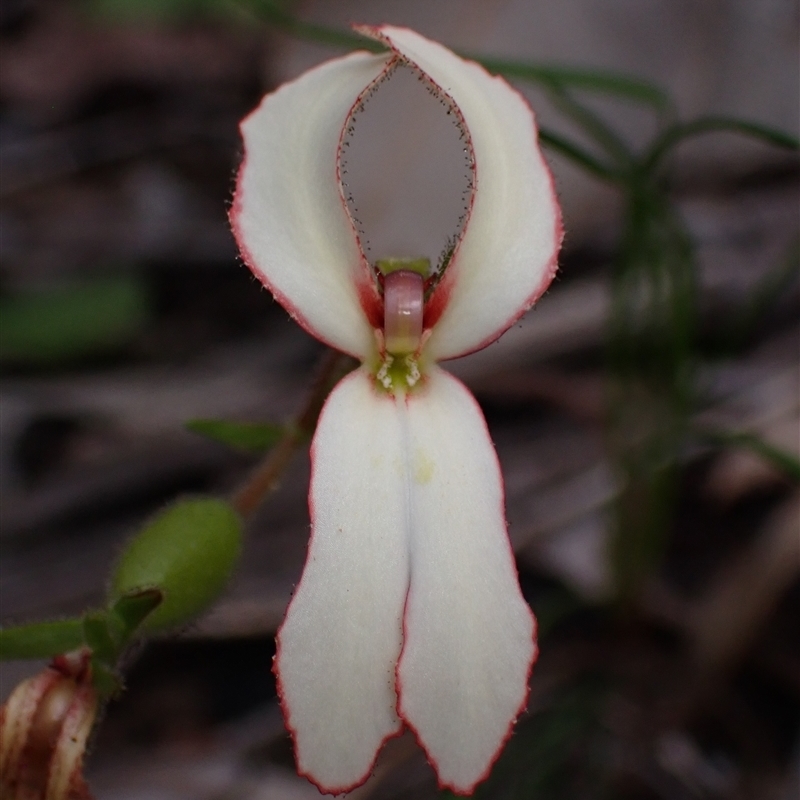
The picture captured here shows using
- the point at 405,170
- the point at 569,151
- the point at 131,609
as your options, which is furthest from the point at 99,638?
the point at 405,170

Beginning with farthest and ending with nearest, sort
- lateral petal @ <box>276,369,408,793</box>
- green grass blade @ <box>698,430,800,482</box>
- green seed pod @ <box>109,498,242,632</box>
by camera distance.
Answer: green grass blade @ <box>698,430,800,482</box>
green seed pod @ <box>109,498,242,632</box>
lateral petal @ <box>276,369,408,793</box>

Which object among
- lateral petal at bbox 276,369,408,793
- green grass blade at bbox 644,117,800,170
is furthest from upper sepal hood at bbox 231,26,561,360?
green grass blade at bbox 644,117,800,170

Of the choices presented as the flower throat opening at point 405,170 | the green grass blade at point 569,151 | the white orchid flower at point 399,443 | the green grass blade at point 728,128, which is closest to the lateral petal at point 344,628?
the white orchid flower at point 399,443

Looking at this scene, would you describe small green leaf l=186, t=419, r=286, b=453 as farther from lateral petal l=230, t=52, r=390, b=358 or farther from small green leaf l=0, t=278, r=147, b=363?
small green leaf l=0, t=278, r=147, b=363

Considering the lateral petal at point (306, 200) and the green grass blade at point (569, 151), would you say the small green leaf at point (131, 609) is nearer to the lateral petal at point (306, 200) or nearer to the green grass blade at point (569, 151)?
the lateral petal at point (306, 200)

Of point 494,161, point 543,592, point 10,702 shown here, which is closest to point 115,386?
point 543,592

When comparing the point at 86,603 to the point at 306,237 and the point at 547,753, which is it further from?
the point at 306,237

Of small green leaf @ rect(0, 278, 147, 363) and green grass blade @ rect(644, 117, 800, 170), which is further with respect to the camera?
small green leaf @ rect(0, 278, 147, 363)
